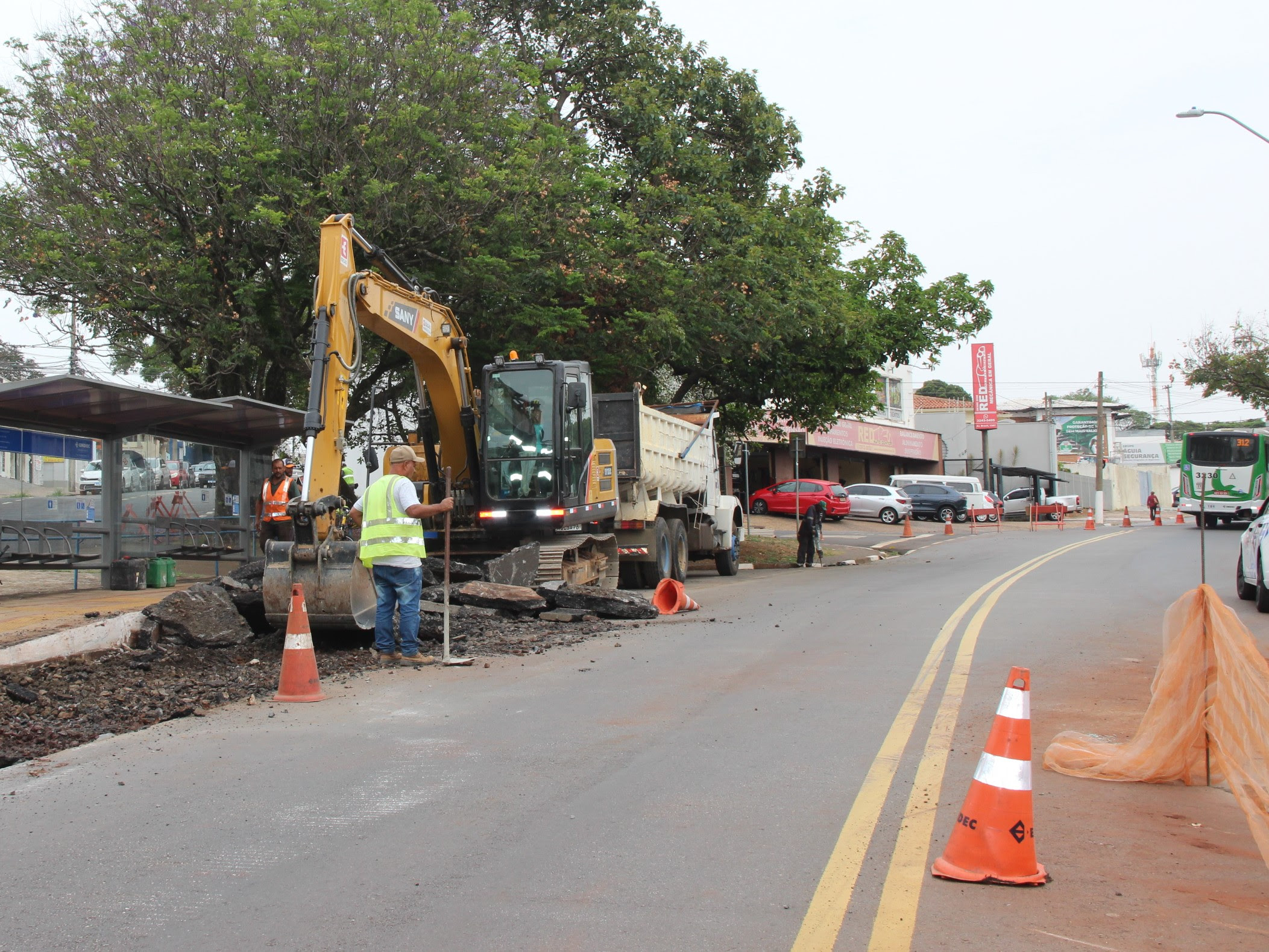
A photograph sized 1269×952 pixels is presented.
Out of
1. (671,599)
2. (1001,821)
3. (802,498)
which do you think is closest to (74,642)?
(671,599)

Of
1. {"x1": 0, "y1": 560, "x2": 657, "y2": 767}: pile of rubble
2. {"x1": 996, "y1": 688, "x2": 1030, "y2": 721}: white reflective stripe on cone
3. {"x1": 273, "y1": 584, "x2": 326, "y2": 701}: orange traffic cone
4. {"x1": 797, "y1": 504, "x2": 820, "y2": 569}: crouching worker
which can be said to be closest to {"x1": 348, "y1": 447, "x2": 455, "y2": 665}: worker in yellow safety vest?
{"x1": 0, "y1": 560, "x2": 657, "y2": 767}: pile of rubble

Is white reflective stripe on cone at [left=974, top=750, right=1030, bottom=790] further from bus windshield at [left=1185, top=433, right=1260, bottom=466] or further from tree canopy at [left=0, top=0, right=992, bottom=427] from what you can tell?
bus windshield at [left=1185, top=433, right=1260, bottom=466]

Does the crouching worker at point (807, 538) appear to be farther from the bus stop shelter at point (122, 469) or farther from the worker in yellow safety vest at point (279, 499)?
the worker in yellow safety vest at point (279, 499)

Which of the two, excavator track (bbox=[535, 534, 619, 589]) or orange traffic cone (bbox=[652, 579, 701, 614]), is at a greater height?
excavator track (bbox=[535, 534, 619, 589])

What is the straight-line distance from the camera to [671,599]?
49.4ft

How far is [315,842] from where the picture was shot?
4.99 m

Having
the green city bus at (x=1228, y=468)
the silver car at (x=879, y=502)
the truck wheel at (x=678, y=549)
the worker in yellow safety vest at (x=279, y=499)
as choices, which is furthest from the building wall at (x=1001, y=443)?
the worker in yellow safety vest at (x=279, y=499)

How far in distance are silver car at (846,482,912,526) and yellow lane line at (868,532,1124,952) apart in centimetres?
3830

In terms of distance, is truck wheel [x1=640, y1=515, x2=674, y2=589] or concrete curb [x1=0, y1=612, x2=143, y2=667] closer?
concrete curb [x1=0, y1=612, x2=143, y2=667]

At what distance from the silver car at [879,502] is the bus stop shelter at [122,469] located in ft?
103

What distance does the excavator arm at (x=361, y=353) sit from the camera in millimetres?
11188

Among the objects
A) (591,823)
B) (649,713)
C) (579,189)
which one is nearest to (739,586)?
(579,189)

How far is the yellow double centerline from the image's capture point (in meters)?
3.99

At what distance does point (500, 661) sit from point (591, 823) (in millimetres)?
5271
